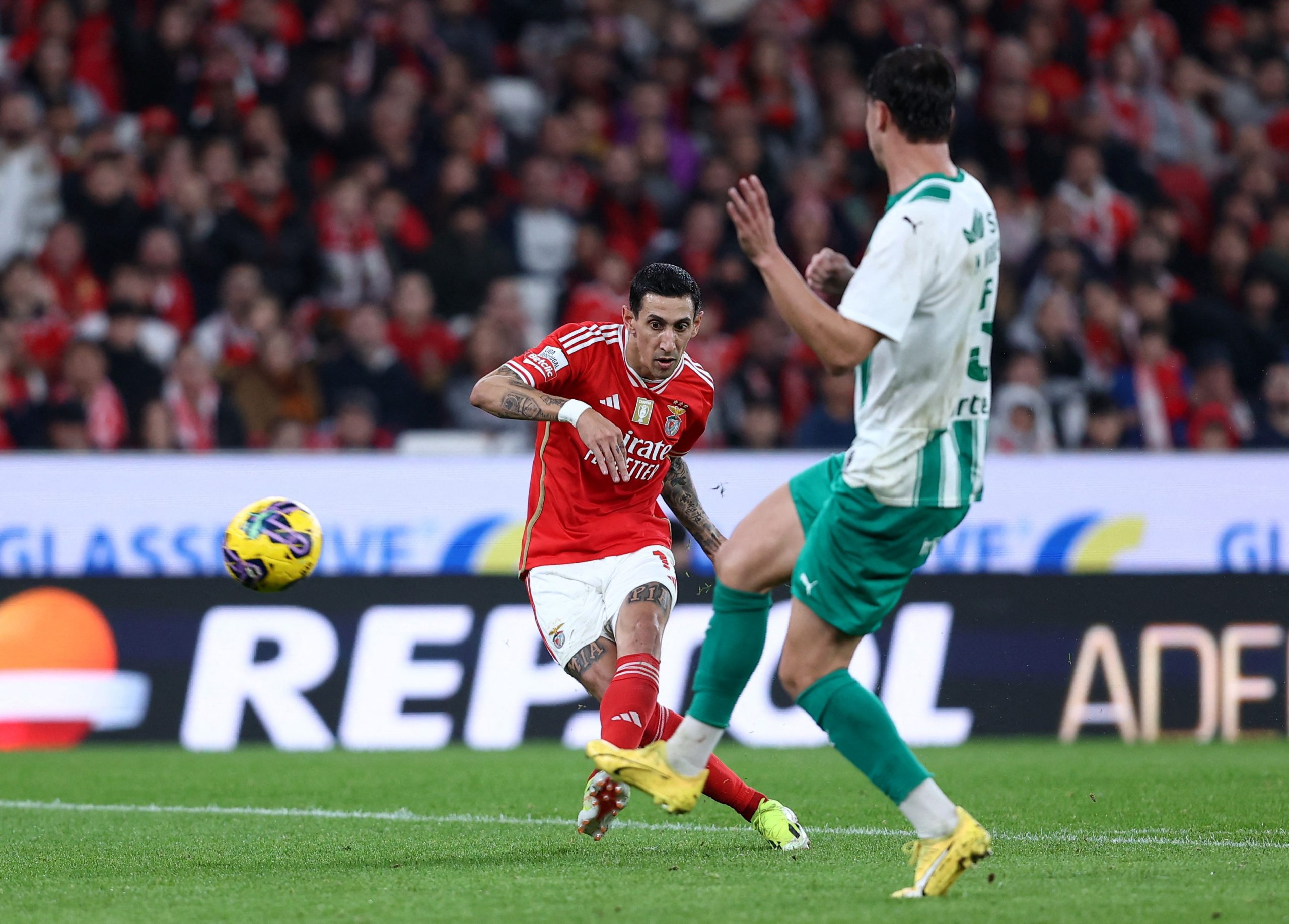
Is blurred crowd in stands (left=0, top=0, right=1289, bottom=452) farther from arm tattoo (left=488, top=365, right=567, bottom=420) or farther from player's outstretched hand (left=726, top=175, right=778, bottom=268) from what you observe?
player's outstretched hand (left=726, top=175, right=778, bottom=268)

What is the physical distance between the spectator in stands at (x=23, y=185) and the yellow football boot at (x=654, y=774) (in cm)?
965

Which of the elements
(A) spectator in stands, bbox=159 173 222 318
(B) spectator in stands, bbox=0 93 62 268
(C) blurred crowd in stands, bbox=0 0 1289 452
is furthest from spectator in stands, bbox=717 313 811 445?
(B) spectator in stands, bbox=0 93 62 268

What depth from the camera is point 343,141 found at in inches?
569

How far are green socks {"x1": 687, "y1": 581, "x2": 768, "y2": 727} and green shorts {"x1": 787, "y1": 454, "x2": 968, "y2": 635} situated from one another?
279 millimetres

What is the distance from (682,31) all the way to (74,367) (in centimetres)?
636

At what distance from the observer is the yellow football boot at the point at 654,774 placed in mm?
5203

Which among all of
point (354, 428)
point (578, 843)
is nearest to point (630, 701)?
point (578, 843)

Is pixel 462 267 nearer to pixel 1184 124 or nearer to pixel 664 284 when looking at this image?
pixel 1184 124

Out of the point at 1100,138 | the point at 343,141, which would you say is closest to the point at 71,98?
the point at 343,141

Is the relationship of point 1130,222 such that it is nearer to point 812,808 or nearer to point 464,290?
point 464,290

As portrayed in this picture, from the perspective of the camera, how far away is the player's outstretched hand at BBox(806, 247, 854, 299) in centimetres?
513

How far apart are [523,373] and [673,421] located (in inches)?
24.8

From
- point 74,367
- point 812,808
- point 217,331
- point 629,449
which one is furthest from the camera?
point 217,331

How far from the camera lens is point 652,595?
21.1 feet
